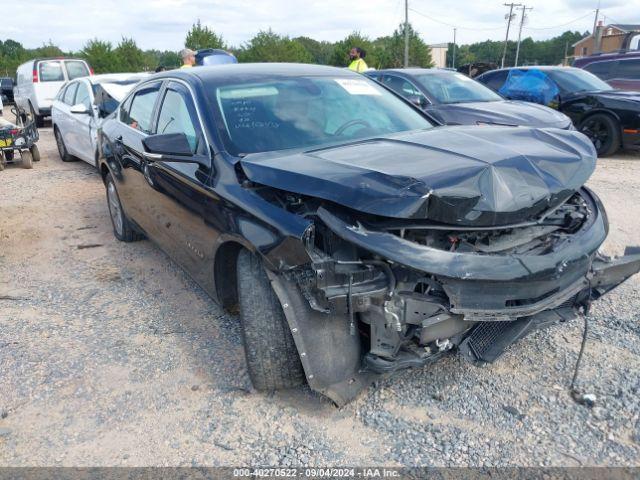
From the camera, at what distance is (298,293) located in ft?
8.36

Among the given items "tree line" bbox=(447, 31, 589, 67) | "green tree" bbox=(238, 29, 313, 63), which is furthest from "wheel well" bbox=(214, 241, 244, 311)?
"tree line" bbox=(447, 31, 589, 67)

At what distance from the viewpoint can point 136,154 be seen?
4.41 meters

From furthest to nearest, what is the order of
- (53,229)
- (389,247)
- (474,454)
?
1. (53,229)
2. (474,454)
3. (389,247)

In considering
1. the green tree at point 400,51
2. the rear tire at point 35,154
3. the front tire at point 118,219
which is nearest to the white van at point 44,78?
the rear tire at point 35,154

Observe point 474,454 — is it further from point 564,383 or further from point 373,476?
point 564,383

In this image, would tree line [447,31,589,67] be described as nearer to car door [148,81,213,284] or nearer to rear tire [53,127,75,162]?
rear tire [53,127,75,162]

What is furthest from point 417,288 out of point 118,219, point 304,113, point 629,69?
point 629,69

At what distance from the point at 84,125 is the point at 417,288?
7.35 m

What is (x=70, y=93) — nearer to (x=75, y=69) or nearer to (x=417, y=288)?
(x=75, y=69)

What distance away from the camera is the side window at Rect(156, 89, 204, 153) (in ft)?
11.0

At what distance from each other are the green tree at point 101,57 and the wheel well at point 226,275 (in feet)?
101

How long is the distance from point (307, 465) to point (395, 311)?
0.80 m

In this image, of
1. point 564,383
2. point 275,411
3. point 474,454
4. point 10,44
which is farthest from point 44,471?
point 10,44

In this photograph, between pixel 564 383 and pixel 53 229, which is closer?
pixel 564 383
